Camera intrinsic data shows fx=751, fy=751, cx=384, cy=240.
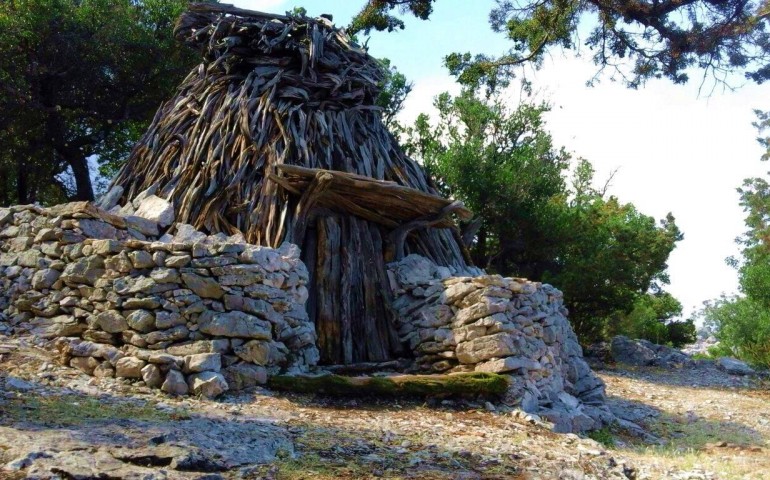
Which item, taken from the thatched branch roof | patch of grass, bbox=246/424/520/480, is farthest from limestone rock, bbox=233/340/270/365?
the thatched branch roof

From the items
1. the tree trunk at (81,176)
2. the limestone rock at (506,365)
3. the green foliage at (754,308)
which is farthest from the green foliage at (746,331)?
the tree trunk at (81,176)

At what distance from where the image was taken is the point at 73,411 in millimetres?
5609

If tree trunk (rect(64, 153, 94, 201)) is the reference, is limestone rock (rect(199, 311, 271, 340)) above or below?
below

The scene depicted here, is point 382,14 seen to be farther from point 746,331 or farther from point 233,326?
point 746,331

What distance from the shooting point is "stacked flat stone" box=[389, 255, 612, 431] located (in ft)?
26.6

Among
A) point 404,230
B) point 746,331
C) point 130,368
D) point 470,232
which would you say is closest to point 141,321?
point 130,368

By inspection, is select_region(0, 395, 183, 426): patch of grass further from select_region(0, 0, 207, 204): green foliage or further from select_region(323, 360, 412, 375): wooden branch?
select_region(0, 0, 207, 204): green foliage

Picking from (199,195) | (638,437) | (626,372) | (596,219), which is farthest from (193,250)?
(596,219)

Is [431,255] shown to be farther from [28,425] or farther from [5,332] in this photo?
[28,425]

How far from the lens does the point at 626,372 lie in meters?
14.5

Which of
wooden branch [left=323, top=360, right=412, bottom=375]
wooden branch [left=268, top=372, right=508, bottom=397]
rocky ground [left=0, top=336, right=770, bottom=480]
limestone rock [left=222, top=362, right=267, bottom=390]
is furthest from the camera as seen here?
wooden branch [left=323, top=360, right=412, bottom=375]

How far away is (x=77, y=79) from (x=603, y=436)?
1212 cm

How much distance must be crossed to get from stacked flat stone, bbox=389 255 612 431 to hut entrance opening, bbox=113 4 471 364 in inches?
12.9

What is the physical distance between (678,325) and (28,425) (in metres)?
20.3
